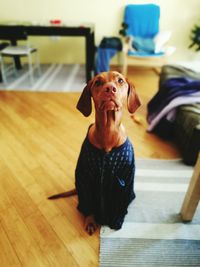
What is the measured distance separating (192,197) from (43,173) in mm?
948

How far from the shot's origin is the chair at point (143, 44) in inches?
110

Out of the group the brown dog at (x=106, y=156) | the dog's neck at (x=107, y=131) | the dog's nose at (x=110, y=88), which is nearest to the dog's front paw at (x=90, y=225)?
the brown dog at (x=106, y=156)

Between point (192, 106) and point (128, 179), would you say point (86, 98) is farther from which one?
point (192, 106)

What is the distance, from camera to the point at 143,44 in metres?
2.95

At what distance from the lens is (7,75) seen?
3.15m

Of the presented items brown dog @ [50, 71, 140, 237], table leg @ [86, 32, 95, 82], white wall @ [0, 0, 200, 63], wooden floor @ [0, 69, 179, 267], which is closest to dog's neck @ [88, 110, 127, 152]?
brown dog @ [50, 71, 140, 237]

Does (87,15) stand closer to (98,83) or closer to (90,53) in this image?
(90,53)

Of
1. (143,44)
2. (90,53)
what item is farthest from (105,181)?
(143,44)

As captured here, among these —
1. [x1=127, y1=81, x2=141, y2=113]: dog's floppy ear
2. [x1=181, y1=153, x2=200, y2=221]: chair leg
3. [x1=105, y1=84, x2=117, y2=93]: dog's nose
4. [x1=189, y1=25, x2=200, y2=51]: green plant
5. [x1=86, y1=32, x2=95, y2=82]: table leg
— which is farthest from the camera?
[x1=189, y1=25, x2=200, y2=51]: green plant

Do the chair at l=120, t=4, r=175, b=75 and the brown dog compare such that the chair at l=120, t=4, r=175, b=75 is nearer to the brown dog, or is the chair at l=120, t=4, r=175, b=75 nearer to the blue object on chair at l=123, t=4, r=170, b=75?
the blue object on chair at l=123, t=4, r=170, b=75

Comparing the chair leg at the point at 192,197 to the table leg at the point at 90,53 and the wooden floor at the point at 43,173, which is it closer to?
the wooden floor at the point at 43,173

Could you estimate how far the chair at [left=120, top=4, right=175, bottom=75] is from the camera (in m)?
2.80

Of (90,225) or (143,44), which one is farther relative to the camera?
(143,44)

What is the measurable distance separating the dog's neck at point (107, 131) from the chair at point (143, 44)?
2185 millimetres
